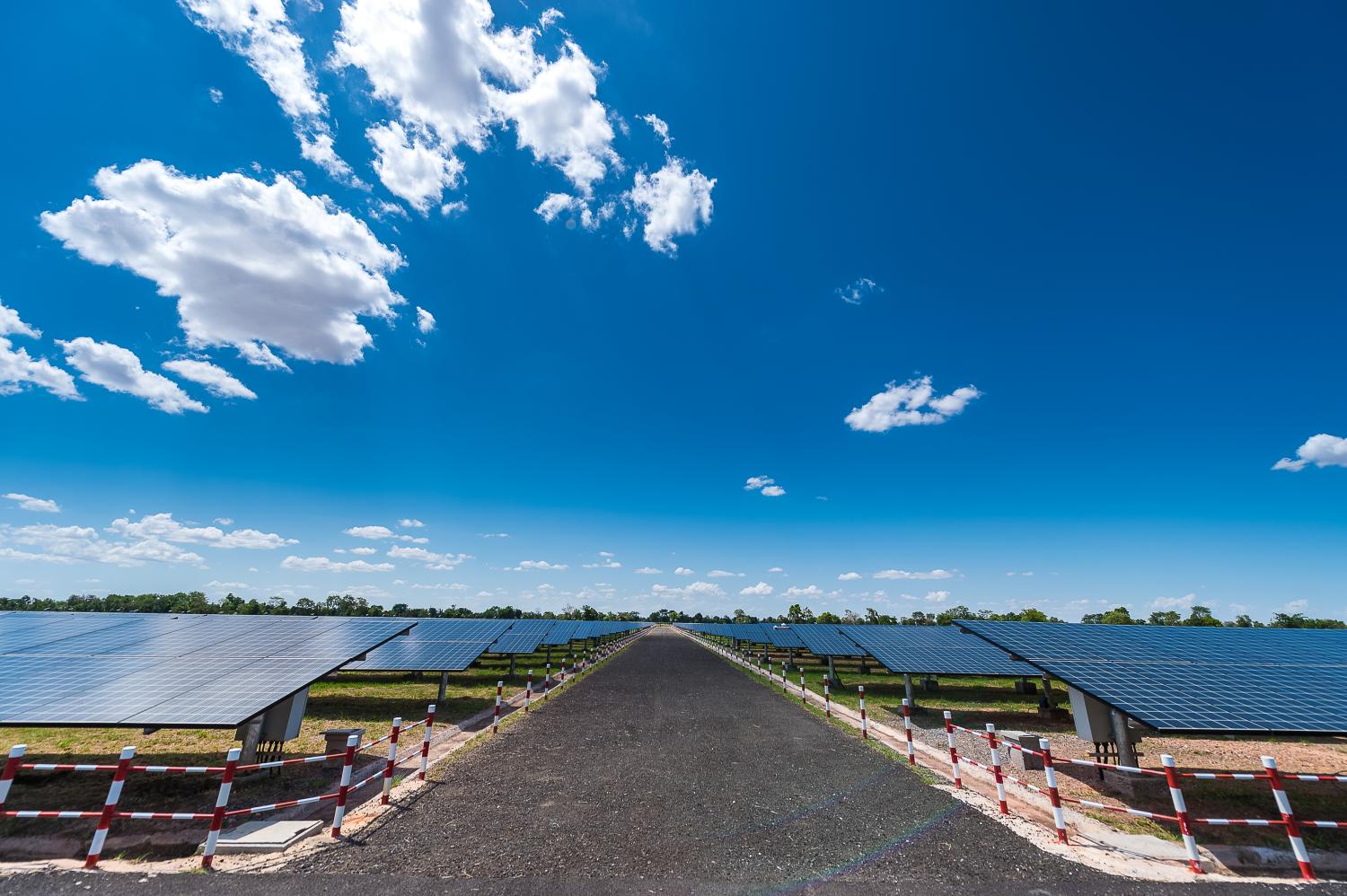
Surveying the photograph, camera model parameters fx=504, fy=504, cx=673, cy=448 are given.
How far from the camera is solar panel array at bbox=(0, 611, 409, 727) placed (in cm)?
926

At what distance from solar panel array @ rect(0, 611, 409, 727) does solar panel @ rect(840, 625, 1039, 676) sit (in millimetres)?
19494

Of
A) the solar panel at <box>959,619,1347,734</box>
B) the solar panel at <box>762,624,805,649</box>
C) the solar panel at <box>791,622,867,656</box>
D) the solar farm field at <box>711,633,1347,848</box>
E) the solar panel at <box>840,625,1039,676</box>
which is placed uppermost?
the solar panel at <box>959,619,1347,734</box>

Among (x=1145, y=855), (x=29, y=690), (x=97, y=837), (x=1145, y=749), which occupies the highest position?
(x=29, y=690)

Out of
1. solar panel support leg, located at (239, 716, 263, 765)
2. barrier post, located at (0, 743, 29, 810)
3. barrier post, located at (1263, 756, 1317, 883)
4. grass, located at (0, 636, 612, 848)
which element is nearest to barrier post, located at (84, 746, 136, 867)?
barrier post, located at (0, 743, 29, 810)

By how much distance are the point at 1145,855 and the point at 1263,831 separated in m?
3.67

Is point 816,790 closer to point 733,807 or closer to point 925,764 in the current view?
point 733,807

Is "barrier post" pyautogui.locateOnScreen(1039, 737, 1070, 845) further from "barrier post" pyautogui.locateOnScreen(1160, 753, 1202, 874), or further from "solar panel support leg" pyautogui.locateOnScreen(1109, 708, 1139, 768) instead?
"solar panel support leg" pyautogui.locateOnScreen(1109, 708, 1139, 768)

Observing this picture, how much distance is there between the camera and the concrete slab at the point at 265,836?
716 cm

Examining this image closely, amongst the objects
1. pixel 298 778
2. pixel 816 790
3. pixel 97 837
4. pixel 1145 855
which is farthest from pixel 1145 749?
pixel 97 837

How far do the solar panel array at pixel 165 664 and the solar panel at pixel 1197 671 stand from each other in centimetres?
1728

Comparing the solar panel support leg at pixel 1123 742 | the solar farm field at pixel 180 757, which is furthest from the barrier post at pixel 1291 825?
the solar farm field at pixel 180 757

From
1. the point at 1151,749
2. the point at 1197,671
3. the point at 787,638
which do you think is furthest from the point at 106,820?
the point at 787,638

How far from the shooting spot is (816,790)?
10.0 m

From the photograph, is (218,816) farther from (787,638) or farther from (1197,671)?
(787,638)
